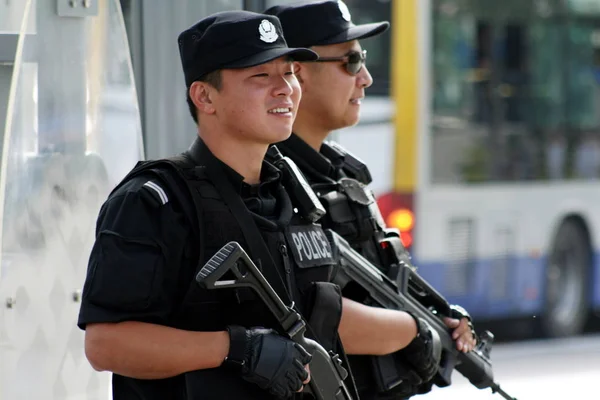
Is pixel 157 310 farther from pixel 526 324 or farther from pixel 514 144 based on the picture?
pixel 526 324

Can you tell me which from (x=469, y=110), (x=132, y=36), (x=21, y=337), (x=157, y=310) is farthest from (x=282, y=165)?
(x=469, y=110)

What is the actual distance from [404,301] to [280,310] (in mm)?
843

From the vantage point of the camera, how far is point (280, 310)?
8.42 ft

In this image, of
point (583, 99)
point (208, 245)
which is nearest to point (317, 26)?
point (208, 245)

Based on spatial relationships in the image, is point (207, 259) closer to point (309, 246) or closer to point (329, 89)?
point (309, 246)

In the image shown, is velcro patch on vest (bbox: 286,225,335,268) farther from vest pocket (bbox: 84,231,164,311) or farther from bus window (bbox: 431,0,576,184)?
bus window (bbox: 431,0,576,184)

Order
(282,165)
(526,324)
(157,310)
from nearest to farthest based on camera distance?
(157,310) → (282,165) → (526,324)

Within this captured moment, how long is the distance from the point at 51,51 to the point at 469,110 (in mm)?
6383

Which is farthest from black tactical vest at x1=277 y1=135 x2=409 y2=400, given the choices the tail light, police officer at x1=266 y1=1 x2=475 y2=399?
the tail light

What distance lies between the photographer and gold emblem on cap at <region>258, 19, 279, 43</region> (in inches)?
103

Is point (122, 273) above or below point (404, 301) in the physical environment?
above

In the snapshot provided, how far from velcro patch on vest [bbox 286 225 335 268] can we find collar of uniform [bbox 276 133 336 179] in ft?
1.56

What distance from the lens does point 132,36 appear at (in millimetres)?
3811

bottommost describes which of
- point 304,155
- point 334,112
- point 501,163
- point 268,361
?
point 501,163
